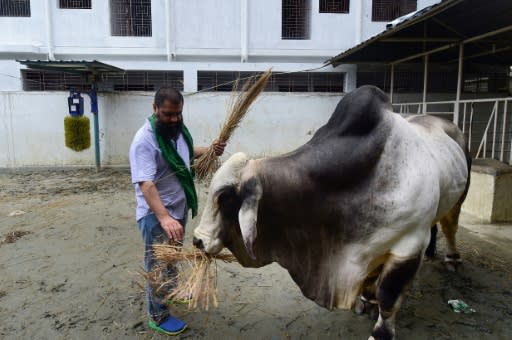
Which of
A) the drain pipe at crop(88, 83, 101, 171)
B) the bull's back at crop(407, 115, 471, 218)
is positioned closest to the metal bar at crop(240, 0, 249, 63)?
the drain pipe at crop(88, 83, 101, 171)

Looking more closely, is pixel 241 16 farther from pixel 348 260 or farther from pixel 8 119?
pixel 348 260

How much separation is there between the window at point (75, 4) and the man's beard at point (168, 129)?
8.67 m

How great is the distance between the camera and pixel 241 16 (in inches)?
355

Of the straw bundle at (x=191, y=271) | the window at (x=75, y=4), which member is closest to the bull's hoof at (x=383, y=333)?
the straw bundle at (x=191, y=271)

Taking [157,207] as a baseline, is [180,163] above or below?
above

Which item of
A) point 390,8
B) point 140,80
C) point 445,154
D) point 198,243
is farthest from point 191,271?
point 390,8

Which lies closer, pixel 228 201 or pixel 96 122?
pixel 228 201

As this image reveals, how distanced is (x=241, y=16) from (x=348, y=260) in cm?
803

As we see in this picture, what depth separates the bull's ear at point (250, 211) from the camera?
1.86 m

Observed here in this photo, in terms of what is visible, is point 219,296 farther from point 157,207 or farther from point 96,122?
point 96,122

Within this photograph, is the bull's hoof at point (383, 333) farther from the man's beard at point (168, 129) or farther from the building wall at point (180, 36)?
the building wall at point (180, 36)

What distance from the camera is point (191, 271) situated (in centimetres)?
211

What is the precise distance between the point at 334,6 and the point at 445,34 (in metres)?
3.49

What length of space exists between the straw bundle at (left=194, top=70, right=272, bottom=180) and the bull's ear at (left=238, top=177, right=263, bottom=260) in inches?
26.9
